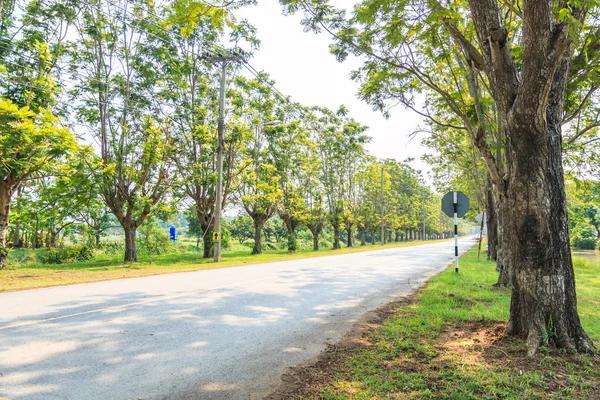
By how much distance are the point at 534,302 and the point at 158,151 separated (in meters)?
18.0

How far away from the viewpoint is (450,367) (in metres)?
3.84

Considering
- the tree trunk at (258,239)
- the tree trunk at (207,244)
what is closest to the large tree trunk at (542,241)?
the tree trunk at (207,244)

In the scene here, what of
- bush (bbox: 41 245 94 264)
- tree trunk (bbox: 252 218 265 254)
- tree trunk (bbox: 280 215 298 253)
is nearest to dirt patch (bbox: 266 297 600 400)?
bush (bbox: 41 245 94 264)

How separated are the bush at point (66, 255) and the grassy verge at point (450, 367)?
1969 cm

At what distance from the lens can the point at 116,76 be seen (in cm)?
1906

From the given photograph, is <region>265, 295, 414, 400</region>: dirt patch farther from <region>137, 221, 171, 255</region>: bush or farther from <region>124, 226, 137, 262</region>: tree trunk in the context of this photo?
<region>137, 221, 171, 255</region>: bush

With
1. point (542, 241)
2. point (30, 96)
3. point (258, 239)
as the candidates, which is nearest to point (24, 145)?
point (30, 96)

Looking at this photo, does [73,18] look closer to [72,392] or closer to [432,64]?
[432,64]

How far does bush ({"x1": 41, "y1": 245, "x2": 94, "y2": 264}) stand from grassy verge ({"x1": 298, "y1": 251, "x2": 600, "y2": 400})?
1969 centimetres

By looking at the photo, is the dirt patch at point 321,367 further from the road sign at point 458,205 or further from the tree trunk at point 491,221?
the tree trunk at point 491,221

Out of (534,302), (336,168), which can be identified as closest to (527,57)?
(534,302)

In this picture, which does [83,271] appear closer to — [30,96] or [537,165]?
[30,96]

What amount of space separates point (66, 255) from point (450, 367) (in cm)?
2154

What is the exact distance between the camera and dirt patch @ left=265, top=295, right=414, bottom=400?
340 centimetres
